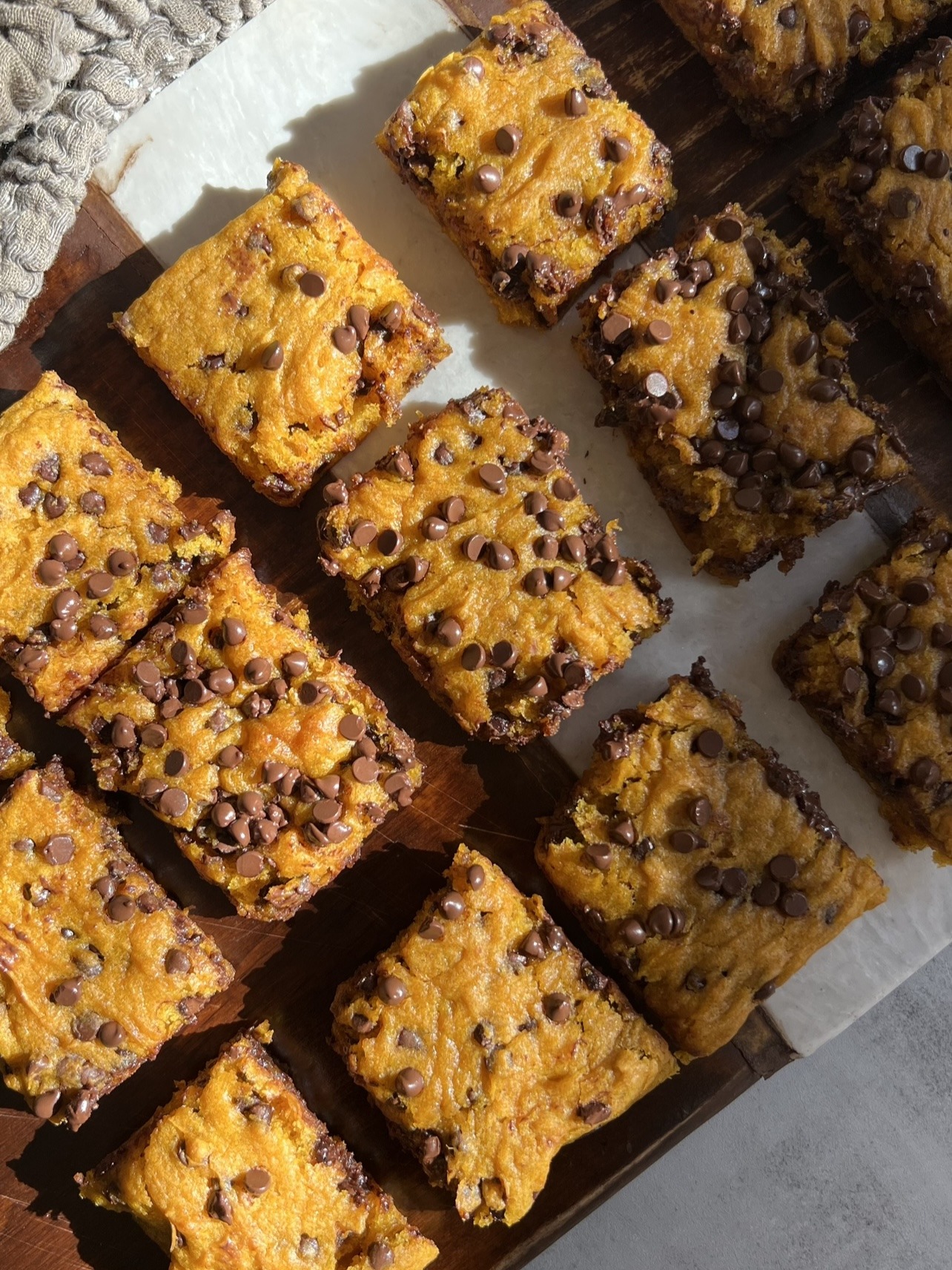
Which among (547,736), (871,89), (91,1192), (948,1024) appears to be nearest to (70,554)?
(547,736)

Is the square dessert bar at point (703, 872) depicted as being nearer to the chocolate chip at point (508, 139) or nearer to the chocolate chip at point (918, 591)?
the chocolate chip at point (918, 591)

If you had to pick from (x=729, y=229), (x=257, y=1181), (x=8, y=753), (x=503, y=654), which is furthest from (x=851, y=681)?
(x=8, y=753)

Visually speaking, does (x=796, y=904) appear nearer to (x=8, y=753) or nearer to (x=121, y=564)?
(x=121, y=564)

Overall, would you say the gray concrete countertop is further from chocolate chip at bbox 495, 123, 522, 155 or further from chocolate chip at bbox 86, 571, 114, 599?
chocolate chip at bbox 495, 123, 522, 155

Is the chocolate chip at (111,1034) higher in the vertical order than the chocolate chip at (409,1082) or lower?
higher

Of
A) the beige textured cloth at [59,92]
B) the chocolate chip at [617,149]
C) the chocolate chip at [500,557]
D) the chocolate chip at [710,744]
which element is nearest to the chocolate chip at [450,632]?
the chocolate chip at [500,557]

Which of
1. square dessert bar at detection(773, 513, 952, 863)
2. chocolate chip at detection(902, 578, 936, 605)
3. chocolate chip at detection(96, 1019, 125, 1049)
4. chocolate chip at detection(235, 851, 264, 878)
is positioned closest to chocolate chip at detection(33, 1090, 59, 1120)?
chocolate chip at detection(96, 1019, 125, 1049)

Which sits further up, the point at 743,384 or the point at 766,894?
the point at 743,384
